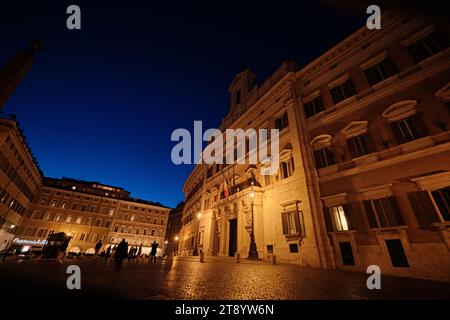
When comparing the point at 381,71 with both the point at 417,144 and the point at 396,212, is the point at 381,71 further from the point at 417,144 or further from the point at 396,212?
the point at 396,212

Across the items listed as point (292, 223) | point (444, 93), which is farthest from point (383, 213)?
point (444, 93)

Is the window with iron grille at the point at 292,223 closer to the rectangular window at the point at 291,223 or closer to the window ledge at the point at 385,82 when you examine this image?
the rectangular window at the point at 291,223

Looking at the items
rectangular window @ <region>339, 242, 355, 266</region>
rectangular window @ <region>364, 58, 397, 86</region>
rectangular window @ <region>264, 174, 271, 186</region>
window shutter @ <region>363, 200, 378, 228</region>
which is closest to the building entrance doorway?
rectangular window @ <region>264, 174, 271, 186</region>

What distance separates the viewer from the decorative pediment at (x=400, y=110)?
Result: 31.5 feet

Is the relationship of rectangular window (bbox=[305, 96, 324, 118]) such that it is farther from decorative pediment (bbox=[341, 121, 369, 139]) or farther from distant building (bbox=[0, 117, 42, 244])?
distant building (bbox=[0, 117, 42, 244])

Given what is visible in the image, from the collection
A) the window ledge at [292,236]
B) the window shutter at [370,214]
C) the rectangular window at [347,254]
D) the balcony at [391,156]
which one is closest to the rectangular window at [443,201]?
the balcony at [391,156]

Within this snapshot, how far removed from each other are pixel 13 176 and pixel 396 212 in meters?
41.0

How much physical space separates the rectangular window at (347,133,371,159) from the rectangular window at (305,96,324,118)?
3.79 m

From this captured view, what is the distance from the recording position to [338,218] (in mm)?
10570

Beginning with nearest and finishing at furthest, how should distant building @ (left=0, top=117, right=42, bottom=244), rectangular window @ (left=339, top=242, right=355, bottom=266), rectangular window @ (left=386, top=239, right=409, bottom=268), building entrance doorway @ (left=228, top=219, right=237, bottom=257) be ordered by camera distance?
rectangular window @ (left=386, top=239, right=409, bottom=268) < rectangular window @ (left=339, top=242, right=355, bottom=266) < building entrance doorway @ (left=228, top=219, right=237, bottom=257) < distant building @ (left=0, top=117, right=42, bottom=244)

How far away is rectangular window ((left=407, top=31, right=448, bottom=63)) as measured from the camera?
32.5ft

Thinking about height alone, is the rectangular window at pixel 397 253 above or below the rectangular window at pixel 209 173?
below

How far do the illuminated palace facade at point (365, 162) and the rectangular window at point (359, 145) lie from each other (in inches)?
2.1

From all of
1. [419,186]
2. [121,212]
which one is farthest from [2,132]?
[419,186]
